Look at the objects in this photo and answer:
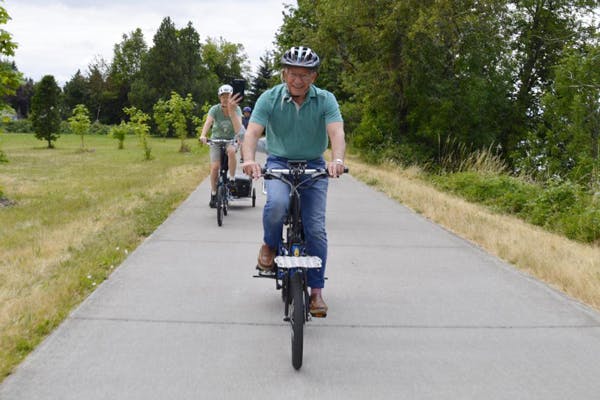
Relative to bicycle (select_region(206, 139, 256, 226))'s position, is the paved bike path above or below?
below

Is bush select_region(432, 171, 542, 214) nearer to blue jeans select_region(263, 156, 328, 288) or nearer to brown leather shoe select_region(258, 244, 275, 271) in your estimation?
brown leather shoe select_region(258, 244, 275, 271)

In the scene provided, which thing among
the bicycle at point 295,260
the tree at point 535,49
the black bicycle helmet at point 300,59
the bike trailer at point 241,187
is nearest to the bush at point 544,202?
the bike trailer at point 241,187

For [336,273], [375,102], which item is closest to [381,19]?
[375,102]

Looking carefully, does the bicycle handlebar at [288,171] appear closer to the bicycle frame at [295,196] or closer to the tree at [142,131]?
the bicycle frame at [295,196]

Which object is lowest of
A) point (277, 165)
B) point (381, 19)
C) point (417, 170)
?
point (417, 170)

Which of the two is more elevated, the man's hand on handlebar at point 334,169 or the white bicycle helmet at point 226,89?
the white bicycle helmet at point 226,89

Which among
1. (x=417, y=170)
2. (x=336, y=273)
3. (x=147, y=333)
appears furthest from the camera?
(x=417, y=170)

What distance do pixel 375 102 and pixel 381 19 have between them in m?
3.37

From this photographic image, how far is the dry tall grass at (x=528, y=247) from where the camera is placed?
6258 millimetres

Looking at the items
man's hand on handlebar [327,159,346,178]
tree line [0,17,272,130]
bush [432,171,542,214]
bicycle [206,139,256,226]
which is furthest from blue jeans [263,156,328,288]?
tree line [0,17,272,130]

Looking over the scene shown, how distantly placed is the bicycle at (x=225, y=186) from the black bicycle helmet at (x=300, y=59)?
15.8 ft

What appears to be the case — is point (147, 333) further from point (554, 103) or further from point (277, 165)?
point (554, 103)

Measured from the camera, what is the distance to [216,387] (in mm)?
3701

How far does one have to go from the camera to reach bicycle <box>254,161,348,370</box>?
4062 millimetres
